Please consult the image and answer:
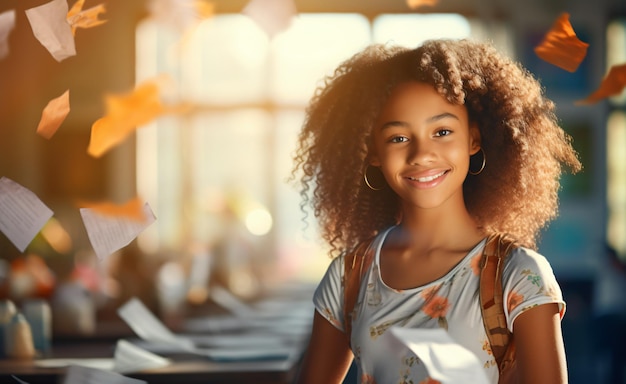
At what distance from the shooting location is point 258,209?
8.91 meters

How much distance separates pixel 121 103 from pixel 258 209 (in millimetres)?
7340

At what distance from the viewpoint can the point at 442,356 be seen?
1.08 metres

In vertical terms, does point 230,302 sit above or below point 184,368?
below

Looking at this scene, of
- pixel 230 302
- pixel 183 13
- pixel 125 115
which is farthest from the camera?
pixel 230 302

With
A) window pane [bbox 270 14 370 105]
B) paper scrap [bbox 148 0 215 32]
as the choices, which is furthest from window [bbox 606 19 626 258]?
paper scrap [bbox 148 0 215 32]

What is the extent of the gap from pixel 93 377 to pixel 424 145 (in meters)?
0.65

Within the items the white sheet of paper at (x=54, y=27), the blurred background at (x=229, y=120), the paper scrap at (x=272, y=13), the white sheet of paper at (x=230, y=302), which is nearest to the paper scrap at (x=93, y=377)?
the white sheet of paper at (x=54, y=27)

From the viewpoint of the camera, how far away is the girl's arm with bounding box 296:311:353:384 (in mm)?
1291

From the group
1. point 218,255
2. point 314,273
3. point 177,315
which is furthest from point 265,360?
point 314,273

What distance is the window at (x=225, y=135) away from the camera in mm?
8828

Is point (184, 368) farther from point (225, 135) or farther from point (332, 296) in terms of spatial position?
point (225, 135)

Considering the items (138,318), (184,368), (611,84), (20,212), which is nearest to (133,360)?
(184,368)

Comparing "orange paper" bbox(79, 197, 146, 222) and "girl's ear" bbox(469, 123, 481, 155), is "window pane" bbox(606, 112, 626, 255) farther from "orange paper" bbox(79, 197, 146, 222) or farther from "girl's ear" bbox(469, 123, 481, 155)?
"orange paper" bbox(79, 197, 146, 222)

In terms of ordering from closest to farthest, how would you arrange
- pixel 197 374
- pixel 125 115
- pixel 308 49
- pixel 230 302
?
pixel 125 115
pixel 197 374
pixel 230 302
pixel 308 49
